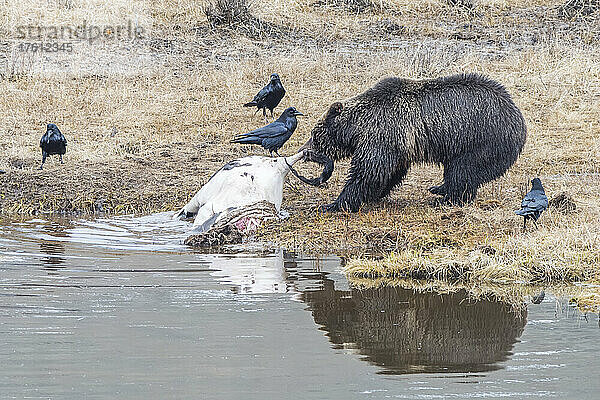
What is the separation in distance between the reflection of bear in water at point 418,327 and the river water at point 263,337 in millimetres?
12

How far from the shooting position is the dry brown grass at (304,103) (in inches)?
370

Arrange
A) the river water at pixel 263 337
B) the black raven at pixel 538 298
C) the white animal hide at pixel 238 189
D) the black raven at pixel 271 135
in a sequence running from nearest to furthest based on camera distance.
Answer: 1. the river water at pixel 263 337
2. the black raven at pixel 538 298
3. the white animal hide at pixel 238 189
4. the black raven at pixel 271 135

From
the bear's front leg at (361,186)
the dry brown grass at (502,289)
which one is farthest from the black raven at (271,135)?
the dry brown grass at (502,289)

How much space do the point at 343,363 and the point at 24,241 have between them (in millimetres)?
5022

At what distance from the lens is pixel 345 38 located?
20.6m

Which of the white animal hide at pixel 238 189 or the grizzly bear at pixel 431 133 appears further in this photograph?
the grizzly bear at pixel 431 133

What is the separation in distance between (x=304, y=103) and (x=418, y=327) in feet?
34.6

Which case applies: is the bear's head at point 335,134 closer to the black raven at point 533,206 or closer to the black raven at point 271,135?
the black raven at point 271,135

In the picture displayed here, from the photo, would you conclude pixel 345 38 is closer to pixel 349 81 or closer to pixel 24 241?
pixel 349 81

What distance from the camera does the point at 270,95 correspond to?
15016mm

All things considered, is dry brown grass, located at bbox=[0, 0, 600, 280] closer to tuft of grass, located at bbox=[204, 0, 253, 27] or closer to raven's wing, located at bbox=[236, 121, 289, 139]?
tuft of grass, located at bbox=[204, 0, 253, 27]

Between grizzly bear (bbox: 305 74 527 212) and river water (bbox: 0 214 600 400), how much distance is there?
2.24 m

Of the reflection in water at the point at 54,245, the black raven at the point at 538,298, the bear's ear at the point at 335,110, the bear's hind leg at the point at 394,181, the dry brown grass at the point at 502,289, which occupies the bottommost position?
the black raven at the point at 538,298

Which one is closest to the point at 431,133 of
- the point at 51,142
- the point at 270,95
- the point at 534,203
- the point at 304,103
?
the point at 534,203
